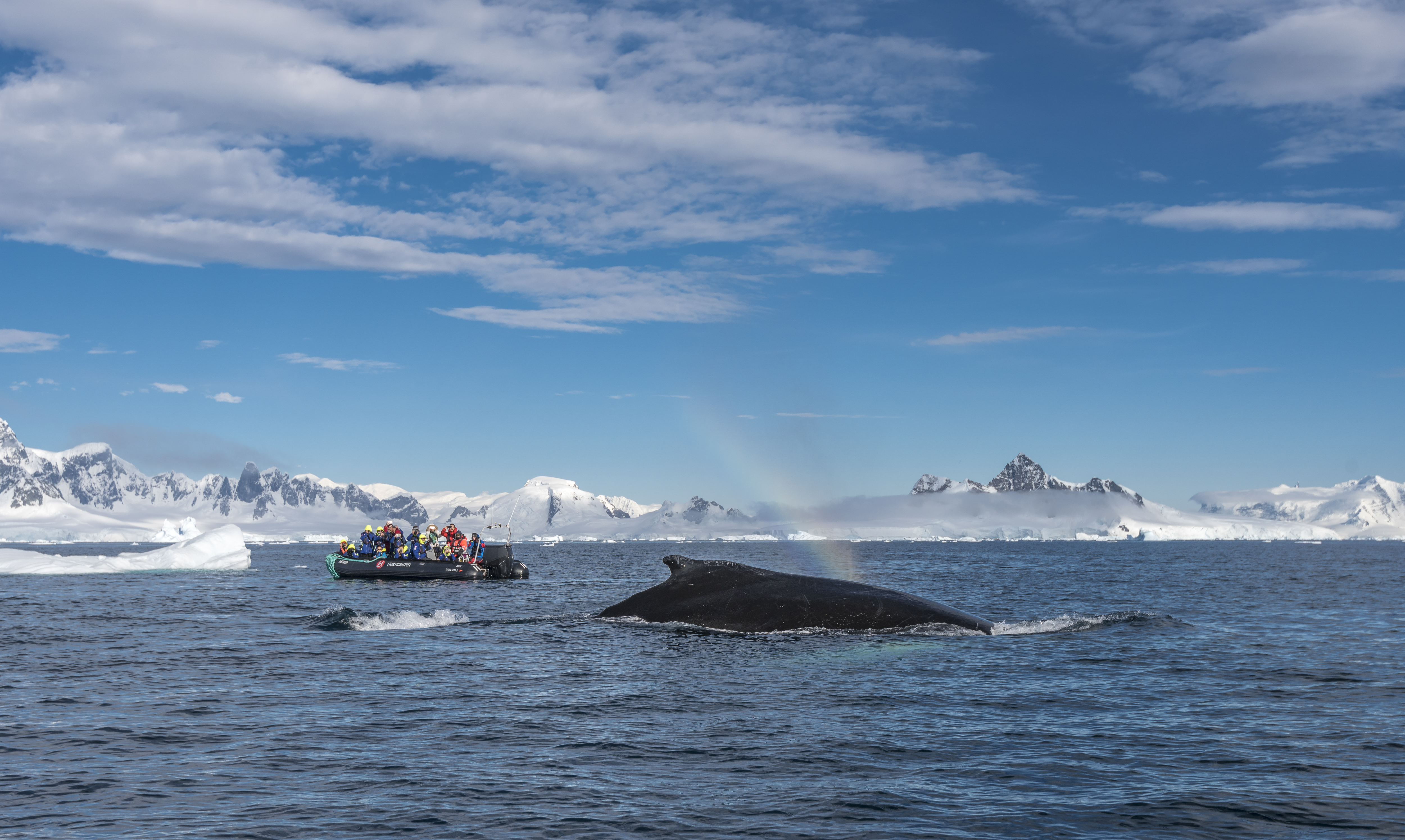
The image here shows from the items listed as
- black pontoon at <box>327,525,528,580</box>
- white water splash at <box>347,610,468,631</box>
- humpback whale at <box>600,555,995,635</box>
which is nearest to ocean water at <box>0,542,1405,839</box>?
white water splash at <box>347,610,468,631</box>

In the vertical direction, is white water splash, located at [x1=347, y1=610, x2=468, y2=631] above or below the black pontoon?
above

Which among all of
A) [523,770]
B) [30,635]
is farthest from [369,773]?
[30,635]

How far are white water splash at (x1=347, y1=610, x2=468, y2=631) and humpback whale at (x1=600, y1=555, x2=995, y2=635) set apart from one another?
627 cm

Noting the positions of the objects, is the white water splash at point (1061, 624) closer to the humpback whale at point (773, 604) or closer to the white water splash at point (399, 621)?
the humpback whale at point (773, 604)

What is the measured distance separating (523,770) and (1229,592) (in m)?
48.3

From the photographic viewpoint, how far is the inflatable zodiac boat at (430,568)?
61906mm

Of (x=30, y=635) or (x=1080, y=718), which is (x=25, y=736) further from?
(x=30, y=635)

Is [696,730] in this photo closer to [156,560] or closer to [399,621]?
[399,621]

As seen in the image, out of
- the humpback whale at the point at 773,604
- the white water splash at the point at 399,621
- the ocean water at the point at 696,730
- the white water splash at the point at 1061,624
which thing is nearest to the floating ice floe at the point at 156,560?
the white water splash at the point at 399,621

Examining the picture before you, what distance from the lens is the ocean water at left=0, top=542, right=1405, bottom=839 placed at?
30.8 ft

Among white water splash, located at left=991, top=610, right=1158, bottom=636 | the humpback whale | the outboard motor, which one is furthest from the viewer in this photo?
the outboard motor

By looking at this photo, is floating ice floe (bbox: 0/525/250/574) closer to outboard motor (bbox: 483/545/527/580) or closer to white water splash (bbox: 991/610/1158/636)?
outboard motor (bbox: 483/545/527/580)

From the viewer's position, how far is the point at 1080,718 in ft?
46.2

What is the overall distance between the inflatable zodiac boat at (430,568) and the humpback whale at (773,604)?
36261mm
